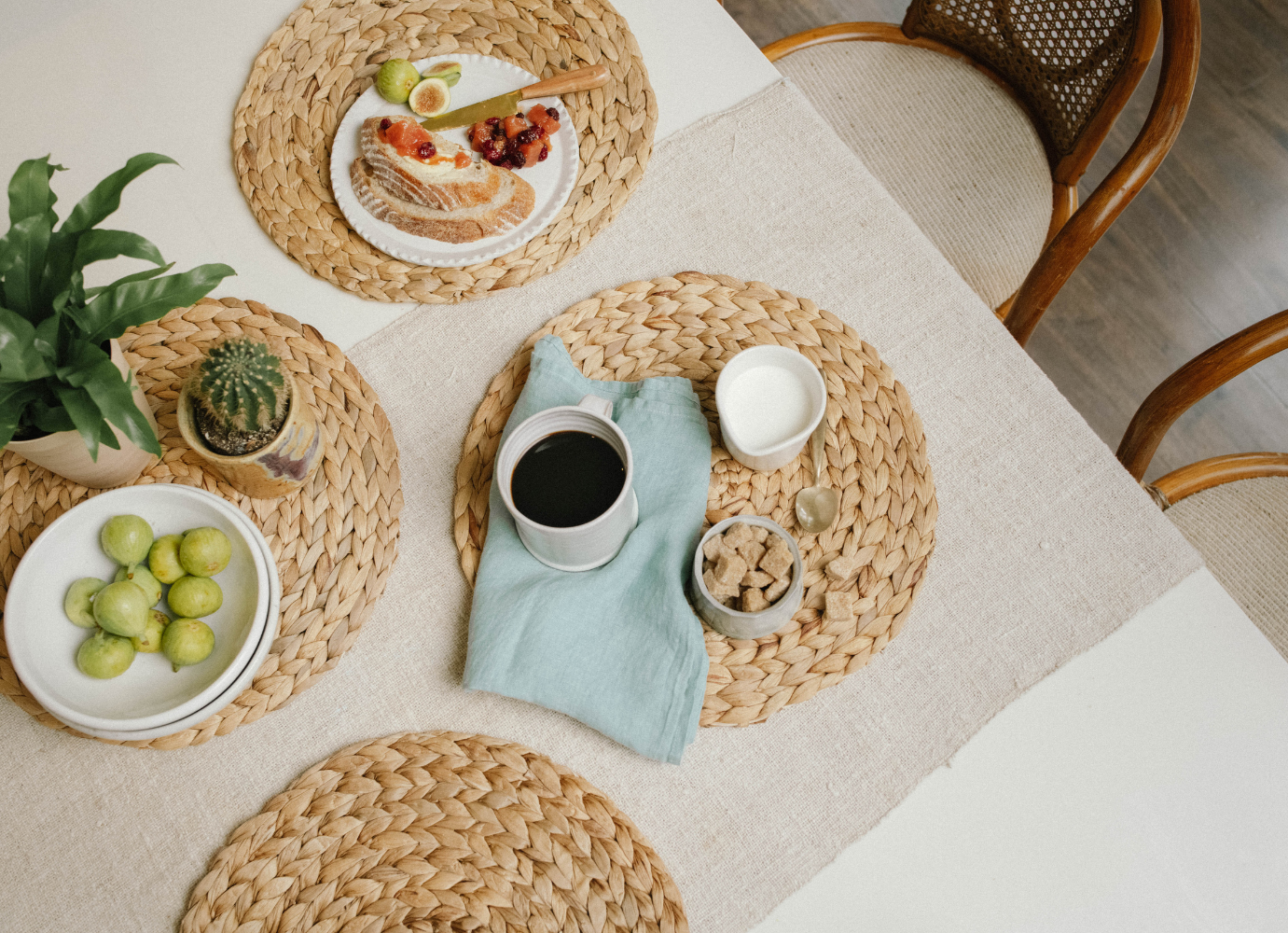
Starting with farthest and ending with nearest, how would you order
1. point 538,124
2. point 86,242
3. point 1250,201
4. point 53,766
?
point 1250,201 < point 538,124 < point 53,766 < point 86,242

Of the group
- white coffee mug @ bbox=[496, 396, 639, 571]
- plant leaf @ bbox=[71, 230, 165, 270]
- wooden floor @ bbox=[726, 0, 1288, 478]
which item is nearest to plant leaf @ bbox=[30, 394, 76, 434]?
plant leaf @ bbox=[71, 230, 165, 270]

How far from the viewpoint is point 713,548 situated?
0.76 m

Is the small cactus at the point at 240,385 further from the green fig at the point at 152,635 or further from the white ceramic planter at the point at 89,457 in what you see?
the green fig at the point at 152,635

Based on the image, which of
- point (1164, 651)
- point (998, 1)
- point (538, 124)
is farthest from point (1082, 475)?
point (998, 1)

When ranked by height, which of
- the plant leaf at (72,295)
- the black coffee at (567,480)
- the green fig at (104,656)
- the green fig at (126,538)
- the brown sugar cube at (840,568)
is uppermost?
the plant leaf at (72,295)

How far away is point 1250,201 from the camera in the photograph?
2027 millimetres

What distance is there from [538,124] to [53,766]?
0.80 metres

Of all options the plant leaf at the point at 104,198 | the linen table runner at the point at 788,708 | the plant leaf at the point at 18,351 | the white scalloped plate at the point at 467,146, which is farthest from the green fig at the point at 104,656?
the white scalloped plate at the point at 467,146

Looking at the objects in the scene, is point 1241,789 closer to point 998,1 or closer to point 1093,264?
point 998,1

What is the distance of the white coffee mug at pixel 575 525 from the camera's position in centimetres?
71

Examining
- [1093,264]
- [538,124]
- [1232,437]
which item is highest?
[538,124]

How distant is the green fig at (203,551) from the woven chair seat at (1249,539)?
1164 mm

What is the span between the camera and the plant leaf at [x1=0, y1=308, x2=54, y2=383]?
65 centimetres

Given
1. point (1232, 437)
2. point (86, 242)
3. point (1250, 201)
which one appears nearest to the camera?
point (86, 242)
